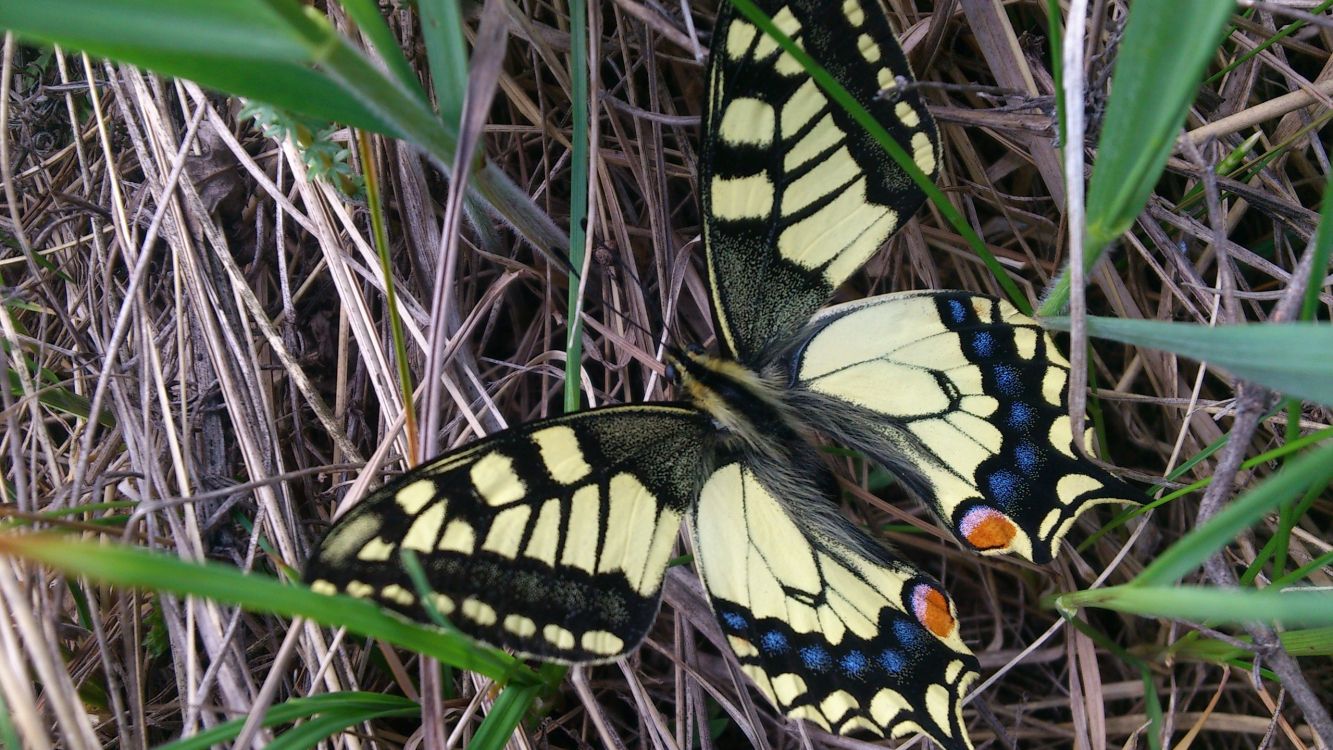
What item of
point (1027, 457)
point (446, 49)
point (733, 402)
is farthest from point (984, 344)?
point (446, 49)

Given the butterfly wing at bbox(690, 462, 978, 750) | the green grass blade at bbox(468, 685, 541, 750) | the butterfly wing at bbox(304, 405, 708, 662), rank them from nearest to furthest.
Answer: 1. the butterfly wing at bbox(304, 405, 708, 662)
2. the green grass blade at bbox(468, 685, 541, 750)
3. the butterfly wing at bbox(690, 462, 978, 750)

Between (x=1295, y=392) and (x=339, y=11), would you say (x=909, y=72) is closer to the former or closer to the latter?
(x=1295, y=392)

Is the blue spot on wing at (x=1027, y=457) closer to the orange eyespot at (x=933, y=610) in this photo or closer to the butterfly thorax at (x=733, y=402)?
the orange eyespot at (x=933, y=610)

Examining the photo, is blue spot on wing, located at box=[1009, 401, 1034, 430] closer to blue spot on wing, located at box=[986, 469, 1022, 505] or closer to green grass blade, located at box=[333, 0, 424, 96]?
blue spot on wing, located at box=[986, 469, 1022, 505]

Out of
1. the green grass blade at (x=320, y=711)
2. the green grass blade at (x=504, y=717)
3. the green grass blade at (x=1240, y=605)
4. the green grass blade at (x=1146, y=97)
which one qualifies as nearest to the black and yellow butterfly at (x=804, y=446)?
the green grass blade at (x=504, y=717)

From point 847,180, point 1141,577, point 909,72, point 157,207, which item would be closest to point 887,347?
point 847,180

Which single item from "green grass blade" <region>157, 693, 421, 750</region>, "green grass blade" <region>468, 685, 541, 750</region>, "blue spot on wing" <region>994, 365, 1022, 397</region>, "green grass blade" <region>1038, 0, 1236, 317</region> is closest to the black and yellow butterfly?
"blue spot on wing" <region>994, 365, 1022, 397</region>
